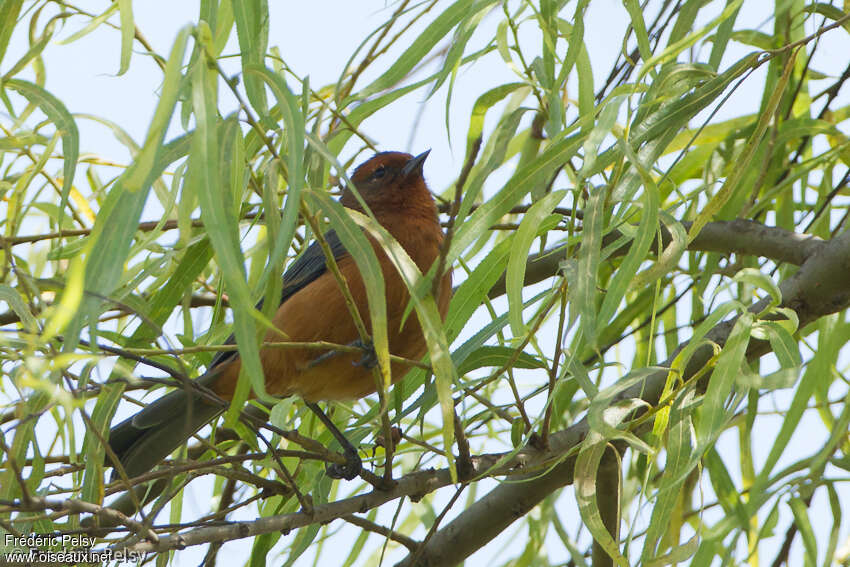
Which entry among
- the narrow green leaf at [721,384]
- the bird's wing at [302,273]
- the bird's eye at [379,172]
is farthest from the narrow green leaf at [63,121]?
the bird's eye at [379,172]

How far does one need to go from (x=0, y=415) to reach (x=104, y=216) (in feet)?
4.01

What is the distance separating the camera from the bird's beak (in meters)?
3.98

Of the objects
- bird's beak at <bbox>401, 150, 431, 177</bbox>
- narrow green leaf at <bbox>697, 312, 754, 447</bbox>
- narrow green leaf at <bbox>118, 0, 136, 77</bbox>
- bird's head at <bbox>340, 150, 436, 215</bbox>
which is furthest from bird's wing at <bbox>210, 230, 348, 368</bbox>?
narrow green leaf at <bbox>697, 312, 754, 447</bbox>

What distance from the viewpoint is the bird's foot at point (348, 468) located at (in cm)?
259

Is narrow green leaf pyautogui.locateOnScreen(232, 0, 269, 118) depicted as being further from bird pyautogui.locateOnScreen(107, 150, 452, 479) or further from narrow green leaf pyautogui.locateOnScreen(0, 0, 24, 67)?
bird pyautogui.locateOnScreen(107, 150, 452, 479)

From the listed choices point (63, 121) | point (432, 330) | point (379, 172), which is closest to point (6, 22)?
point (63, 121)

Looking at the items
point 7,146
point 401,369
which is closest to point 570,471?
point 401,369

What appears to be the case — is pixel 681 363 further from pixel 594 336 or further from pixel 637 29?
pixel 637 29

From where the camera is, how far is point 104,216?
61.6 inches

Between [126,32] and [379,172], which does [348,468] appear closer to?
[126,32]

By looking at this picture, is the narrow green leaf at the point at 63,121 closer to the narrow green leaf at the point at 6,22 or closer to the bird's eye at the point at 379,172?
the narrow green leaf at the point at 6,22

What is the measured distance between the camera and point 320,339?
3291mm

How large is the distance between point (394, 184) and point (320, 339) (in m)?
0.94

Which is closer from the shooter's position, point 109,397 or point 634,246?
point 634,246
